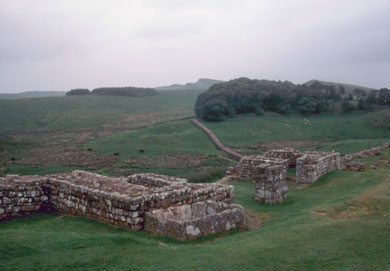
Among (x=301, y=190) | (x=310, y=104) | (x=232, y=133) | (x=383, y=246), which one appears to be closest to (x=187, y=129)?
(x=232, y=133)

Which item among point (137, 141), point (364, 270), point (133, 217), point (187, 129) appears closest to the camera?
point (364, 270)

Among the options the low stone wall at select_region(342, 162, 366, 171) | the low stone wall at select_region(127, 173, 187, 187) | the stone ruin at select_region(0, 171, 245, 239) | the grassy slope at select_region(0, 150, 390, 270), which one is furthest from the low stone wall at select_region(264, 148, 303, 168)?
the grassy slope at select_region(0, 150, 390, 270)

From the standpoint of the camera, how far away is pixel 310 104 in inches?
3098

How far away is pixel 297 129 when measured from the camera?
220 ft

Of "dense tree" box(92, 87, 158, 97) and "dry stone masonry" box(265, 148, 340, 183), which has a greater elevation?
"dense tree" box(92, 87, 158, 97)

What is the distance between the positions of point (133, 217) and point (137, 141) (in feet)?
165

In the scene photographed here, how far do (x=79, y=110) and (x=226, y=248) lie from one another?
114 meters

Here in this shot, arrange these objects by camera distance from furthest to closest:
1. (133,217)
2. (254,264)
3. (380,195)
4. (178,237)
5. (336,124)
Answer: (336,124) < (380,195) < (133,217) < (178,237) < (254,264)

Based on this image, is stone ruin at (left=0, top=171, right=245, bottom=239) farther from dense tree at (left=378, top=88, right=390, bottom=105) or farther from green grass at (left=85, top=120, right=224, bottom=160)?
dense tree at (left=378, top=88, right=390, bottom=105)

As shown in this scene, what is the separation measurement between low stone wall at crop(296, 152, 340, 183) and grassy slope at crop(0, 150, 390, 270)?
25.0 feet

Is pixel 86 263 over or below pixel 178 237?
over

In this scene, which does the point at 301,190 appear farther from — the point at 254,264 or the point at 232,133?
the point at 232,133

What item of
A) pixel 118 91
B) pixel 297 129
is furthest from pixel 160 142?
pixel 118 91

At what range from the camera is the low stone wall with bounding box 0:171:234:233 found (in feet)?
37.2
